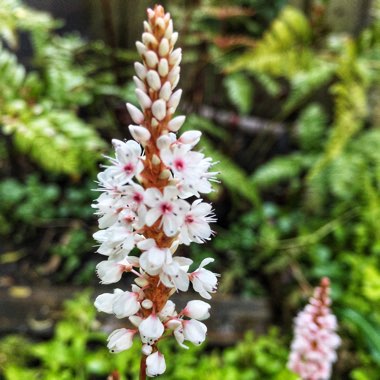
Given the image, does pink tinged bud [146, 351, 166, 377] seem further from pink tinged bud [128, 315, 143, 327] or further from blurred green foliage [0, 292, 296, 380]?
blurred green foliage [0, 292, 296, 380]

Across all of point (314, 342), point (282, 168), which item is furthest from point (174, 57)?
point (282, 168)

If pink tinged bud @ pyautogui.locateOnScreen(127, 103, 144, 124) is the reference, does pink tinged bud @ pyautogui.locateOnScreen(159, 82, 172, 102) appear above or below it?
above

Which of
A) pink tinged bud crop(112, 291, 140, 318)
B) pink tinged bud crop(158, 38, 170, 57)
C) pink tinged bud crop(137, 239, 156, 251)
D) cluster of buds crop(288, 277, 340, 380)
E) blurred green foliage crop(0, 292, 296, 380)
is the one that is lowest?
blurred green foliage crop(0, 292, 296, 380)

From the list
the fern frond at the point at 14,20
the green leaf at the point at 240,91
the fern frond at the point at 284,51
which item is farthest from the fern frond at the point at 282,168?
the fern frond at the point at 14,20

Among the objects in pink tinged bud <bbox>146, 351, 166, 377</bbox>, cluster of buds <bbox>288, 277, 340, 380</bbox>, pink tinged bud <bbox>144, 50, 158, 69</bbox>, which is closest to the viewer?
pink tinged bud <bbox>144, 50, 158, 69</bbox>

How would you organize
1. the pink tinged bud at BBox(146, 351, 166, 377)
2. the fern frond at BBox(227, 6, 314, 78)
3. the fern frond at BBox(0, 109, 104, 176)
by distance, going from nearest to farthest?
the pink tinged bud at BBox(146, 351, 166, 377)
the fern frond at BBox(0, 109, 104, 176)
the fern frond at BBox(227, 6, 314, 78)

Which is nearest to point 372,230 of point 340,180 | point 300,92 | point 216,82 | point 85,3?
point 340,180

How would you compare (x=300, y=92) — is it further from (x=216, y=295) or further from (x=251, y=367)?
(x=251, y=367)

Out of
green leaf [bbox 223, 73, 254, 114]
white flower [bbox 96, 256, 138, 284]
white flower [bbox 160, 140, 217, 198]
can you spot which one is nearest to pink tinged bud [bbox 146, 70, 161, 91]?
white flower [bbox 160, 140, 217, 198]
